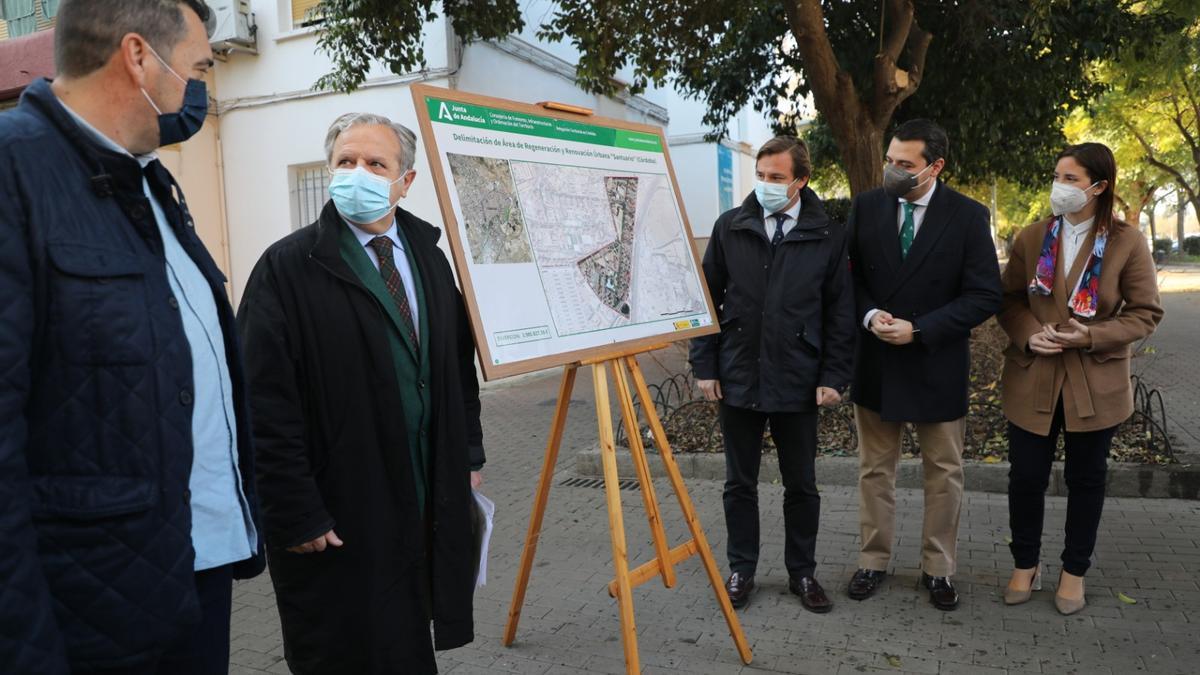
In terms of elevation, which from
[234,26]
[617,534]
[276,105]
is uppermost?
[234,26]

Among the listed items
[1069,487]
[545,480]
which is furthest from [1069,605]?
[545,480]

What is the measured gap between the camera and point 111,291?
146cm

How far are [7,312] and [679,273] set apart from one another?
2.66 meters

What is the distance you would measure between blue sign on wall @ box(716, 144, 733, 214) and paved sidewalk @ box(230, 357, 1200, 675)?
43.7ft

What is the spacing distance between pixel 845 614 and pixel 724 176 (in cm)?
1552

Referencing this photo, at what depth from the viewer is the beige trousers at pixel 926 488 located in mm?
3844

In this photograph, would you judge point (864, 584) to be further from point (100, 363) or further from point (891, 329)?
point (100, 363)

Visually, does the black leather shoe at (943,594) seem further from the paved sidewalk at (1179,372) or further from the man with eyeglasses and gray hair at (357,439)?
the paved sidewalk at (1179,372)

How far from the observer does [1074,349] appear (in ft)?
11.9

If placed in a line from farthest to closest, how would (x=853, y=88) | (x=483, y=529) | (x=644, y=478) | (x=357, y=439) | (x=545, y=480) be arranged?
1. (x=853, y=88)
2. (x=545, y=480)
3. (x=644, y=478)
4. (x=483, y=529)
5. (x=357, y=439)

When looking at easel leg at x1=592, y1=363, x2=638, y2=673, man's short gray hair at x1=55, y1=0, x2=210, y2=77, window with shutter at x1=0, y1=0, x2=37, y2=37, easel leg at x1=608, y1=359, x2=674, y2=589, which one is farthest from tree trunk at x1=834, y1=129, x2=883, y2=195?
window with shutter at x1=0, y1=0, x2=37, y2=37

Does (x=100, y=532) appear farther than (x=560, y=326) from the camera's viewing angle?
No

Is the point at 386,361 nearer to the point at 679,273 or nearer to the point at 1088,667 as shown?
the point at 679,273

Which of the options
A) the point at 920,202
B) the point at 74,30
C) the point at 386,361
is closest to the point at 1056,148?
the point at 920,202
